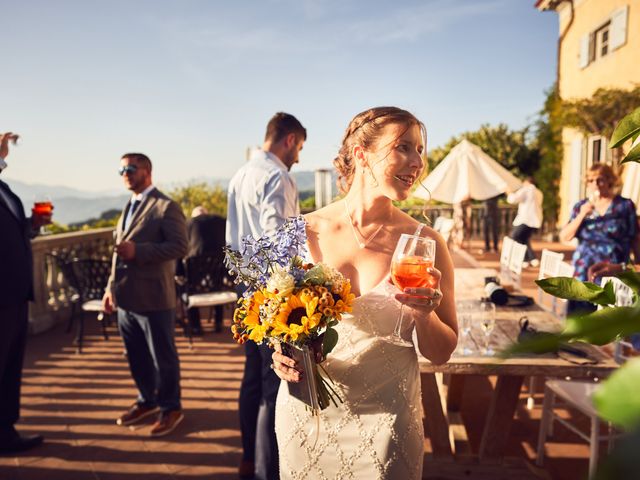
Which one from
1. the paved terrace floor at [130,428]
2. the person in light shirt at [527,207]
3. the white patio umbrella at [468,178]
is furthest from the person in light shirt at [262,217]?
the person in light shirt at [527,207]

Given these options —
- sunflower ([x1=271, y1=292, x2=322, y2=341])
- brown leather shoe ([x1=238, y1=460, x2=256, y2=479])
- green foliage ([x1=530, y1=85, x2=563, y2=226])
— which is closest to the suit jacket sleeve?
brown leather shoe ([x1=238, y1=460, x2=256, y2=479])

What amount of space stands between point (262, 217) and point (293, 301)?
170cm

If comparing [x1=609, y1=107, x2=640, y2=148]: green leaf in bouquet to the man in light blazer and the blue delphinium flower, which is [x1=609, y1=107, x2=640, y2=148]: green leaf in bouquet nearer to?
the blue delphinium flower

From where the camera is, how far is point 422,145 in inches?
77.5

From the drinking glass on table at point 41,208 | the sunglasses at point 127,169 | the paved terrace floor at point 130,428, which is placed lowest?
the paved terrace floor at point 130,428

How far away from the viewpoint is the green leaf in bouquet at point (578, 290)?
62cm

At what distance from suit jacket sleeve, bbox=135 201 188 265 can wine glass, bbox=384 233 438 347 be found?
Answer: 8.43 ft

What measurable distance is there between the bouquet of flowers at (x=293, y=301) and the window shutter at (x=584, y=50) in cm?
1406

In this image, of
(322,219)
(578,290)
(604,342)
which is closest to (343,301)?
(322,219)

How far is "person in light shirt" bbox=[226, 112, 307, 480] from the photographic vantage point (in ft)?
9.47

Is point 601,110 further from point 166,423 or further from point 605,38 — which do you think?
point 166,423

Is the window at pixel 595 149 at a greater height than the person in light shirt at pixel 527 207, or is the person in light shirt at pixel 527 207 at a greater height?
the window at pixel 595 149

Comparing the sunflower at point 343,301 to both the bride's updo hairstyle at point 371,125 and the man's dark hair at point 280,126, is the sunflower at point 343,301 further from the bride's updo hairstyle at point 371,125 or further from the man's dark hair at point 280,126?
the man's dark hair at point 280,126

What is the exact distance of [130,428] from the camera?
13.1 ft
